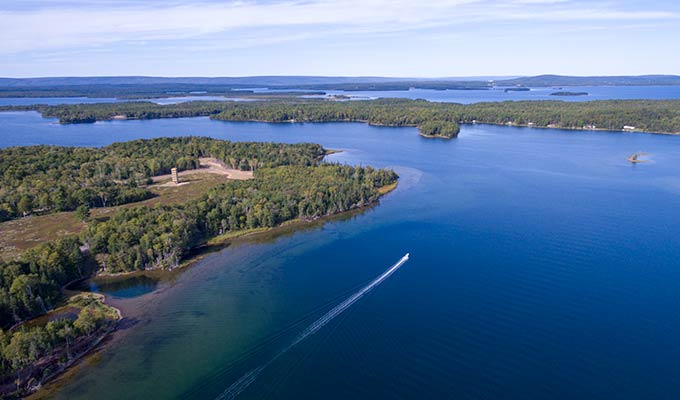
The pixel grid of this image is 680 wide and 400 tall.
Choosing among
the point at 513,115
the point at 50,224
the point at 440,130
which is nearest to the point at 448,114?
the point at 513,115

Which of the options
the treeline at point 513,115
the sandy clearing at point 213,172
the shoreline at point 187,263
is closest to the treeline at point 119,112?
the treeline at point 513,115

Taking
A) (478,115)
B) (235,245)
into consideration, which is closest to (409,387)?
(235,245)

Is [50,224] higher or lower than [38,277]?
higher

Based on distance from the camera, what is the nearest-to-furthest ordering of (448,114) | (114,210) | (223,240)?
(223,240), (114,210), (448,114)

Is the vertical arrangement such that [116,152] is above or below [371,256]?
above

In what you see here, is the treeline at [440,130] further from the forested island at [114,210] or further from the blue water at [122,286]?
the blue water at [122,286]

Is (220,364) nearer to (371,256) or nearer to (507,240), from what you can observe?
(371,256)

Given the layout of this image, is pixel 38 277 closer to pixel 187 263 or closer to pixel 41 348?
pixel 41 348
